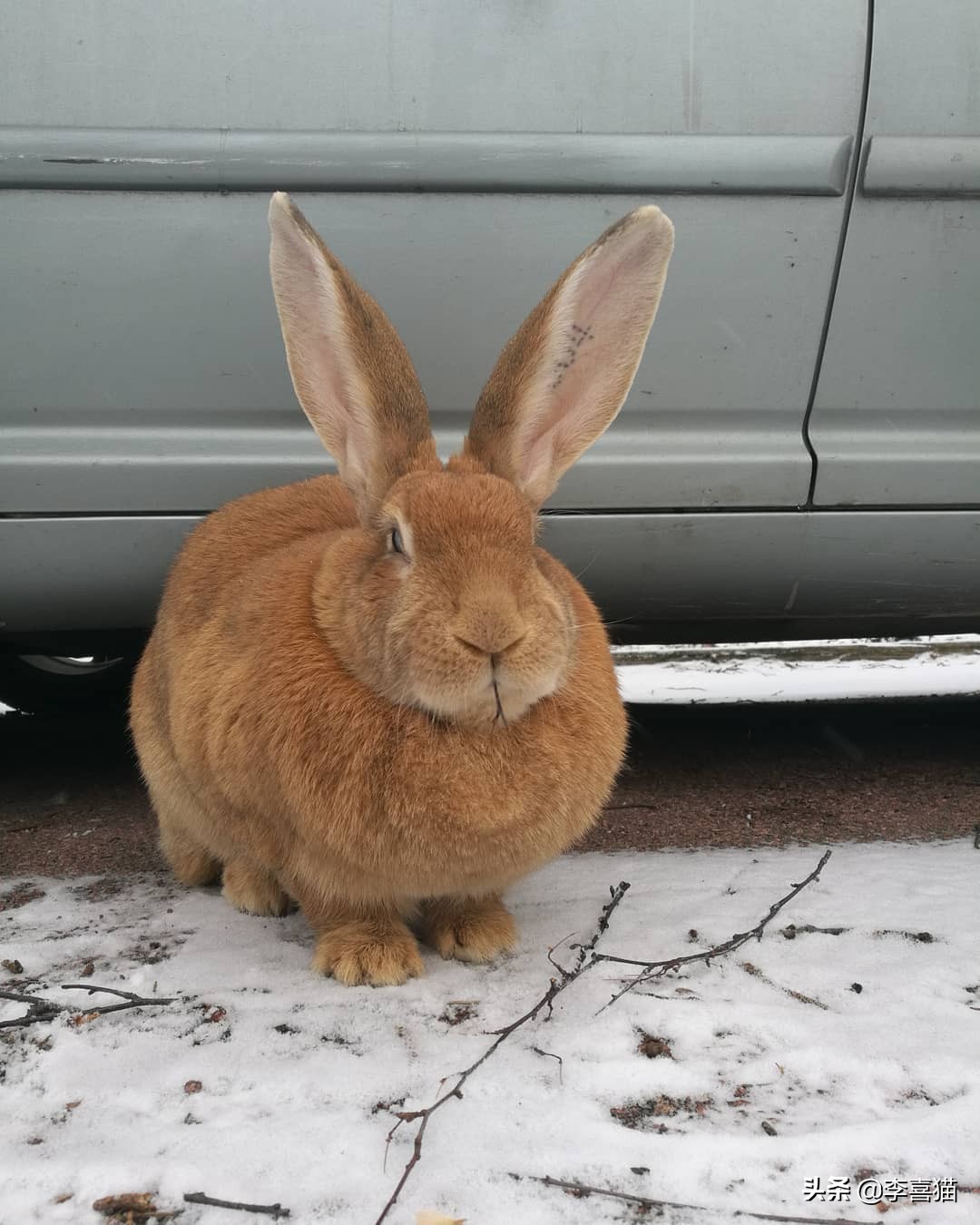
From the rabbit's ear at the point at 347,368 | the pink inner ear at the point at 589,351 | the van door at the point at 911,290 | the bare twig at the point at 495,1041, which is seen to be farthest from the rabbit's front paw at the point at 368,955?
the van door at the point at 911,290

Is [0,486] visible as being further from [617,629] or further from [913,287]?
[913,287]

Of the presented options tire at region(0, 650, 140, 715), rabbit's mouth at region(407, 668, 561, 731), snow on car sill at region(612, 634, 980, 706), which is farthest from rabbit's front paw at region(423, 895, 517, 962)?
tire at region(0, 650, 140, 715)

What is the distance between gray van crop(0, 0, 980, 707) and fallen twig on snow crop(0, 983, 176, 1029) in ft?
4.18

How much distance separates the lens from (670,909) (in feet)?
7.53

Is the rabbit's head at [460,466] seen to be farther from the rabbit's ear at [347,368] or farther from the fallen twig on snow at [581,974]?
the fallen twig on snow at [581,974]

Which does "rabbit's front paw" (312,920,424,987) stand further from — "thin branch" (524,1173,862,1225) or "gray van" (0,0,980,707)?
"gray van" (0,0,980,707)

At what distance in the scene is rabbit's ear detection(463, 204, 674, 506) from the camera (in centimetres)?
197

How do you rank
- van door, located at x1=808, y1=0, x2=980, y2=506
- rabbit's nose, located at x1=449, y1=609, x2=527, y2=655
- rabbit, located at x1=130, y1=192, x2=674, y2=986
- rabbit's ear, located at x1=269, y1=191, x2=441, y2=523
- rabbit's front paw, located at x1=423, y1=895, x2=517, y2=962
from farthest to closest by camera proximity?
van door, located at x1=808, y1=0, x2=980, y2=506 < rabbit's front paw, located at x1=423, y1=895, x2=517, y2=962 < rabbit's ear, located at x1=269, y1=191, x2=441, y2=523 < rabbit, located at x1=130, y1=192, x2=674, y2=986 < rabbit's nose, located at x1=449, y1=609, x2=527, y2=655

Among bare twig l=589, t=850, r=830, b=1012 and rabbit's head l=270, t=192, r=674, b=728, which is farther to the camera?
bare twig l=589, t=850, r=830, b=1012

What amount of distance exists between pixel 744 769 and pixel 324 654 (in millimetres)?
2022

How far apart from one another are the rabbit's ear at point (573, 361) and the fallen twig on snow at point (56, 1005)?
1.06 metres

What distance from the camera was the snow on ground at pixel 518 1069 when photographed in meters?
Answer: 1.35

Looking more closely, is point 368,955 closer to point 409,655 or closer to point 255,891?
point 255,891

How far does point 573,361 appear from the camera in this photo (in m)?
2.05
